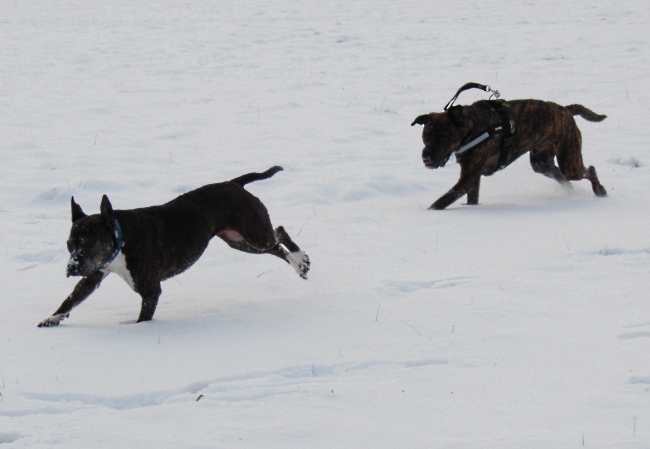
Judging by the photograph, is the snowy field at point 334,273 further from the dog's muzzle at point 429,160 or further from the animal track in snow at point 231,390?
the dog's muzzle at point 429,160

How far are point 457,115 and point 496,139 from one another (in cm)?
46

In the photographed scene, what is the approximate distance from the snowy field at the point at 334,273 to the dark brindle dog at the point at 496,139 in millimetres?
283

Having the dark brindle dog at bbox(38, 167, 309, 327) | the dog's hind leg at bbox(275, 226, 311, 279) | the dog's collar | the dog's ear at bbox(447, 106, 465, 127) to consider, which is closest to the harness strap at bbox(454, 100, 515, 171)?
the dog's ear at bbox(447, 106, 465, 127)

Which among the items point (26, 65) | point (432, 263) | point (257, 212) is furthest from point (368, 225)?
point (26, 65)

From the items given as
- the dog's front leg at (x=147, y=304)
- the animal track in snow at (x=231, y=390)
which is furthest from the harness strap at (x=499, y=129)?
the animal track in snow at (x=231, y=390)

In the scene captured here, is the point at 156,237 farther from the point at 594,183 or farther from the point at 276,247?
the point at 594,183

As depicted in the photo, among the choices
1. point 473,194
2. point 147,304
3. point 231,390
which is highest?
point 231,390

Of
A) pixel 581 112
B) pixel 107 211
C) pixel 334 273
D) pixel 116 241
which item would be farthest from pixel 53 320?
pixel 581 112

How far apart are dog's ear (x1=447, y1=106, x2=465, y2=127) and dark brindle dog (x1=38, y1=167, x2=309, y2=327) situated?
265 centimetres

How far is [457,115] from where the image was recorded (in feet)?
26.0

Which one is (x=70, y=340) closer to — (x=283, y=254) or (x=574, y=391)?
(x=283, y=254)

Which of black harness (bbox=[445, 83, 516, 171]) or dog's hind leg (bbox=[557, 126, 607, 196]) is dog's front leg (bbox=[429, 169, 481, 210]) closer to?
black harness (bbox=[445, 83, 516, 171])

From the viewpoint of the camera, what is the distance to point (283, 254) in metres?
5.95

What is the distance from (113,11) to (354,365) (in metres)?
20.8
